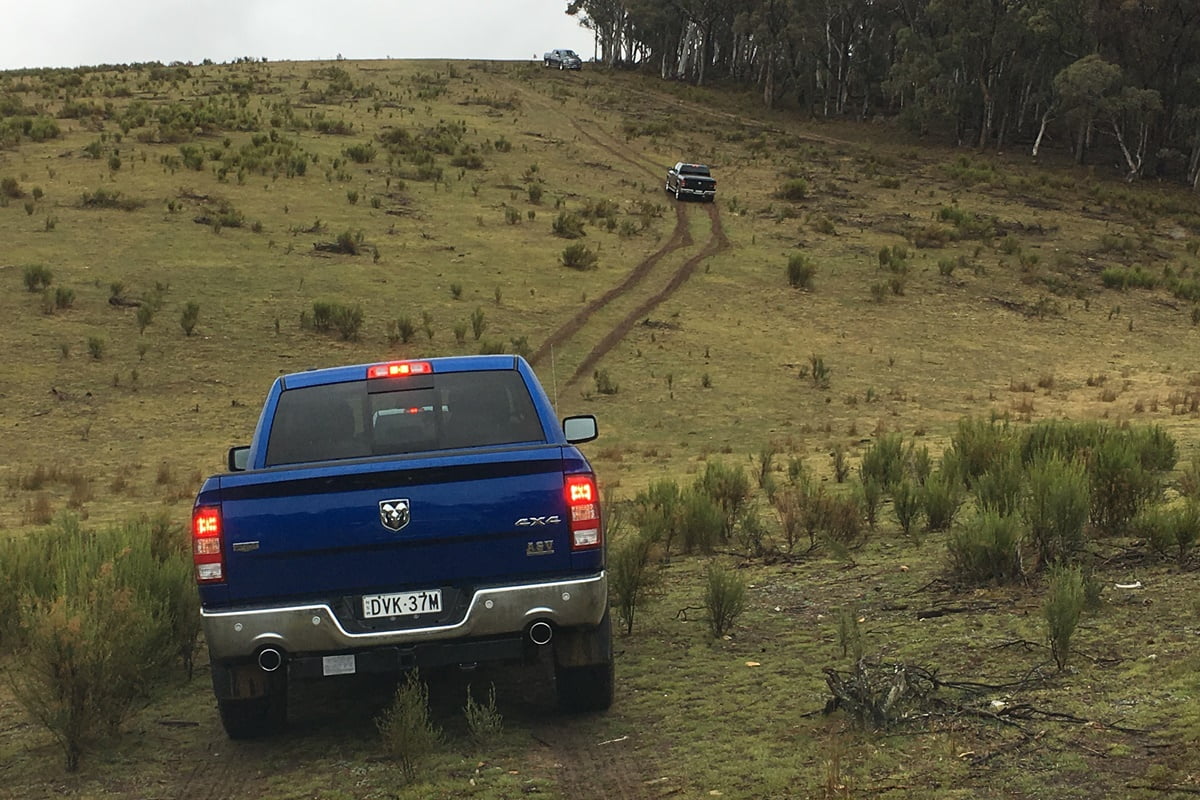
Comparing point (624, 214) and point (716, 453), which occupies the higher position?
point (624, 214)

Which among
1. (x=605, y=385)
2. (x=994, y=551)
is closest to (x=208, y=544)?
(x=994, y=551)

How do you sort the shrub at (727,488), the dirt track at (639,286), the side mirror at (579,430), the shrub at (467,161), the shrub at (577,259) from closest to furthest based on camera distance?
the side mirror at (579,430) < the shrub at (727,488) < the dirt track at (639,286) < the shrub at (577,259) < the shrub at (467,161)

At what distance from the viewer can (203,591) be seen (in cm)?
573

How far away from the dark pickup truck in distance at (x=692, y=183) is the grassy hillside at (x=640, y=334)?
0.55 m

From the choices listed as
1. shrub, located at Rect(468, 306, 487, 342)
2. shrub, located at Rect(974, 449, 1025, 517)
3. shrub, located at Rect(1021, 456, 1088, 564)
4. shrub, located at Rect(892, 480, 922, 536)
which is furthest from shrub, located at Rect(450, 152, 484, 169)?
shrub, located at Rect(1021, 456, 1088, 564)

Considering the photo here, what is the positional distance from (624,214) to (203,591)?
35832mm

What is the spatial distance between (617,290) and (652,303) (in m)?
1.62

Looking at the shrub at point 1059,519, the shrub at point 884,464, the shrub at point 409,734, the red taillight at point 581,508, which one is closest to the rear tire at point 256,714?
the shrub at point 409,734

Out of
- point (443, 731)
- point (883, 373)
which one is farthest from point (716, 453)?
point (443, 731)

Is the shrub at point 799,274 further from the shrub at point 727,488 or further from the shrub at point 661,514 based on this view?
the shrub at point 661,514

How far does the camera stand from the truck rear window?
6.62m

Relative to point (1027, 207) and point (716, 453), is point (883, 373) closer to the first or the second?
point (716, 453)

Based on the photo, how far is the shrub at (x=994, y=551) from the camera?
8406 millimetres

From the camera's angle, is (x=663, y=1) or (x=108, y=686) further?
(x=663, y=1)
